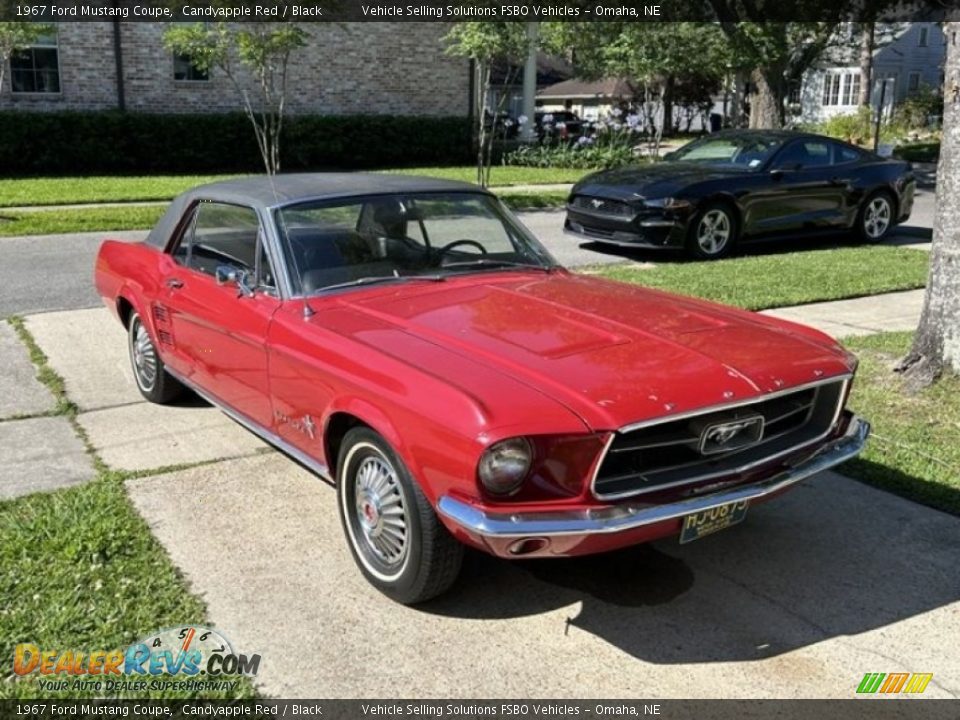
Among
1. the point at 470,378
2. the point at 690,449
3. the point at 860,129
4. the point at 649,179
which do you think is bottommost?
the point at 690,449

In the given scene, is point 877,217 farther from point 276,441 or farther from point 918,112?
point 918,112

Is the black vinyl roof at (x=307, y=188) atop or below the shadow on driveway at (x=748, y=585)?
atop

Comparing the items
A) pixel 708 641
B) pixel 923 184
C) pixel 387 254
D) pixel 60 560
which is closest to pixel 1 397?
pixel 60 560

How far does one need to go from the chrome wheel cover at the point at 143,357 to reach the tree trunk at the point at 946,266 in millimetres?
4666

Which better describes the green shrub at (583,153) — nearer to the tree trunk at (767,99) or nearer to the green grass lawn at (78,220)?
the tree trunk at (767,99)

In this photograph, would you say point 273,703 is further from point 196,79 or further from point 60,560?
point 196,79

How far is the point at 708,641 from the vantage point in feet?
11.1

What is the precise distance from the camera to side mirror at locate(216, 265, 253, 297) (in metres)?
4.44

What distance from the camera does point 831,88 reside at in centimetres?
5028

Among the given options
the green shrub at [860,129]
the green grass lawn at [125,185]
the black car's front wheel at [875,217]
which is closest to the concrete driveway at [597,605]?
the black car's front wheel at [875,217]

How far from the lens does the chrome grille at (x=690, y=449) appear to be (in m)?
3.20

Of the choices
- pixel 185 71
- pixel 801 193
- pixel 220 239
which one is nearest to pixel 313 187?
pixel 220 239

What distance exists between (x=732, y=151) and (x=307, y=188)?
27.6 feet

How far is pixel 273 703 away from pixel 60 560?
1.34m
